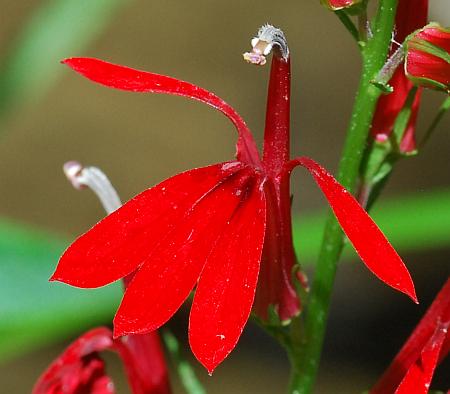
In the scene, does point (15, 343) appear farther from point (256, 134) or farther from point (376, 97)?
point (256, 134)

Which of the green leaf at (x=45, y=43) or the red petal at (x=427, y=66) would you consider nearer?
the red petal at (x=427, y=66)

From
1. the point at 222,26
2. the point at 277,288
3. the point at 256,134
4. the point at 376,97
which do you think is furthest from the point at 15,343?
the point at 222,26

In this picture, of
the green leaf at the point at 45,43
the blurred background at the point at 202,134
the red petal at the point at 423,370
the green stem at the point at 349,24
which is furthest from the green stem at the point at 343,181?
the blurred background at the point at 202,134

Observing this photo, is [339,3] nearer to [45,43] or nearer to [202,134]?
[45,43]

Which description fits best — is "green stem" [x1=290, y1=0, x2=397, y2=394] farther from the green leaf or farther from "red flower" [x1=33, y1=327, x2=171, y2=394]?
the green leaf

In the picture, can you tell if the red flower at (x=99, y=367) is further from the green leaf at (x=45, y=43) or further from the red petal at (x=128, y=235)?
the green leaf at (x=45, y=43)

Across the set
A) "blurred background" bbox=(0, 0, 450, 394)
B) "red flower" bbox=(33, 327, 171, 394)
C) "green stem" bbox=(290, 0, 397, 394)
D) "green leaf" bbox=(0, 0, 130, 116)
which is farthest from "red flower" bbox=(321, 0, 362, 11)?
"blurred background" bbox=(0, 0, 450, 394)

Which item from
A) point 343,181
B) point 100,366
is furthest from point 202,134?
point 343,181
